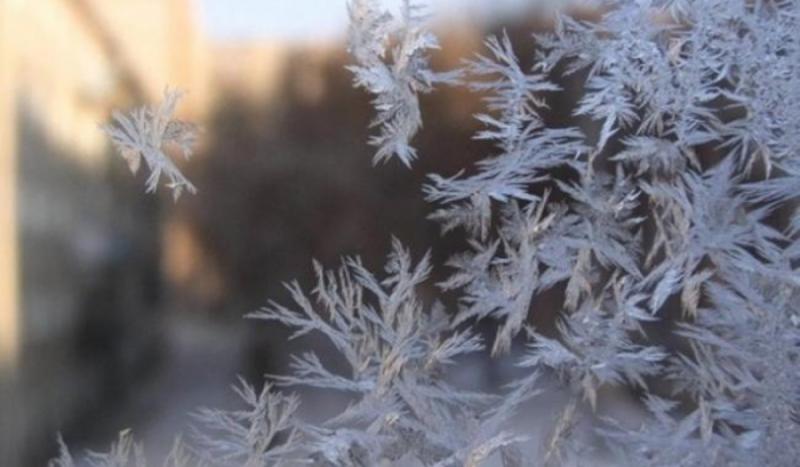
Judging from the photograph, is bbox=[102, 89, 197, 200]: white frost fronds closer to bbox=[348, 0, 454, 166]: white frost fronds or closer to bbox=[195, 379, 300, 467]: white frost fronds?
bbox=[348, 0, 454, 166]: white frost fronds

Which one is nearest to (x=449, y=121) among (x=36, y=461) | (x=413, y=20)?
(x=413, y=20)

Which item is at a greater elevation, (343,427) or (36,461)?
(36,461)

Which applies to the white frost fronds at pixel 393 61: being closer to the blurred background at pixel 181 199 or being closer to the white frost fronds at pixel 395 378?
the blurred background at pixel 181 199

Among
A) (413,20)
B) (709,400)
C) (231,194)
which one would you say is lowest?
(709,400)

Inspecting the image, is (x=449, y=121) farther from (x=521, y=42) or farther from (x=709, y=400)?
(x=709, y=400)

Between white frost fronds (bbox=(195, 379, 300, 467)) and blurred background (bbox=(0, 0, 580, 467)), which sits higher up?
blurred background (bbox=(0, 0, 580, 467))

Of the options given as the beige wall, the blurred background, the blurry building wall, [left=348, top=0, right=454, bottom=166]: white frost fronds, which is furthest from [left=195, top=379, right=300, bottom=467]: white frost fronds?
[left=348, top=0, right=454, bottom=166]: white frost fronds

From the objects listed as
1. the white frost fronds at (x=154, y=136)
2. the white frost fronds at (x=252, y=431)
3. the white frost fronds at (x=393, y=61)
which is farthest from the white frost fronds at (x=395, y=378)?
the white frost fronds at (x=154, y=136)

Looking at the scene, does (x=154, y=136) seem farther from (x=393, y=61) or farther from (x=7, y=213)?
(x=393, y=61)
